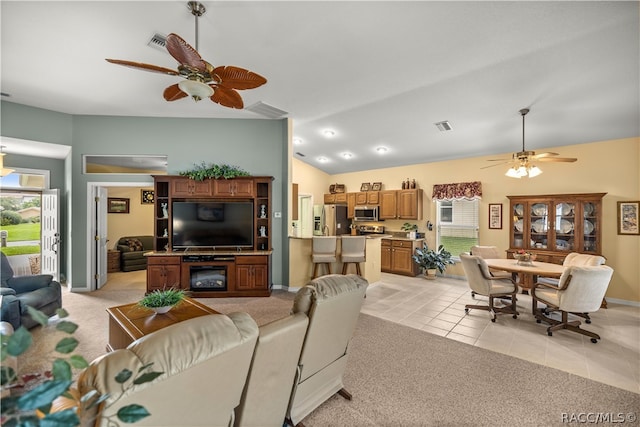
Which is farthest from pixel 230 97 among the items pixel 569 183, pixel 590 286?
pixel 569 183

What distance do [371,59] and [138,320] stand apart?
11.9 feet

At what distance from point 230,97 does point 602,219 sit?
6.31 meters

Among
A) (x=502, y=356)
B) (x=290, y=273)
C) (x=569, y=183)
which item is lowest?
(x=502, y=356)

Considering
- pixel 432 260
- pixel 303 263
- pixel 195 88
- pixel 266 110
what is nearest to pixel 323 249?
pixel 303 263

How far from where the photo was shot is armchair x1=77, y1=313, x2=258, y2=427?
2.92 feet

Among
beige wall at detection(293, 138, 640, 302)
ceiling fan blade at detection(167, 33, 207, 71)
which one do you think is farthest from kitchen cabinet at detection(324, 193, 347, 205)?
ceiling fan blade at detection(167, 33, 207, 71)

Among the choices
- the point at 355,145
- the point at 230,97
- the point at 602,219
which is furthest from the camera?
the point at 355,145

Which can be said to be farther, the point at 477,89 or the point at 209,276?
the point at 209,276

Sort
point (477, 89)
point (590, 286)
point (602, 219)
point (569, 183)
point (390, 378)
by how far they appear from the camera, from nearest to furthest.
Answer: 1. point (390, 378)
2. point (590, 286)
3. point (477, 89)
4. point (602, 219)
5. point (569, 183)

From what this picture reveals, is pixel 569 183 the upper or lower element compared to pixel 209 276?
upper

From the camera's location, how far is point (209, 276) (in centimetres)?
486

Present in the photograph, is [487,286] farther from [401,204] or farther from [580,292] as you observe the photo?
[401,204]

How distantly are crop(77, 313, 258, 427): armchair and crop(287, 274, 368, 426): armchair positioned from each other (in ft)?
1.57

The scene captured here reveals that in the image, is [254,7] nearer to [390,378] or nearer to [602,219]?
[390,378]
